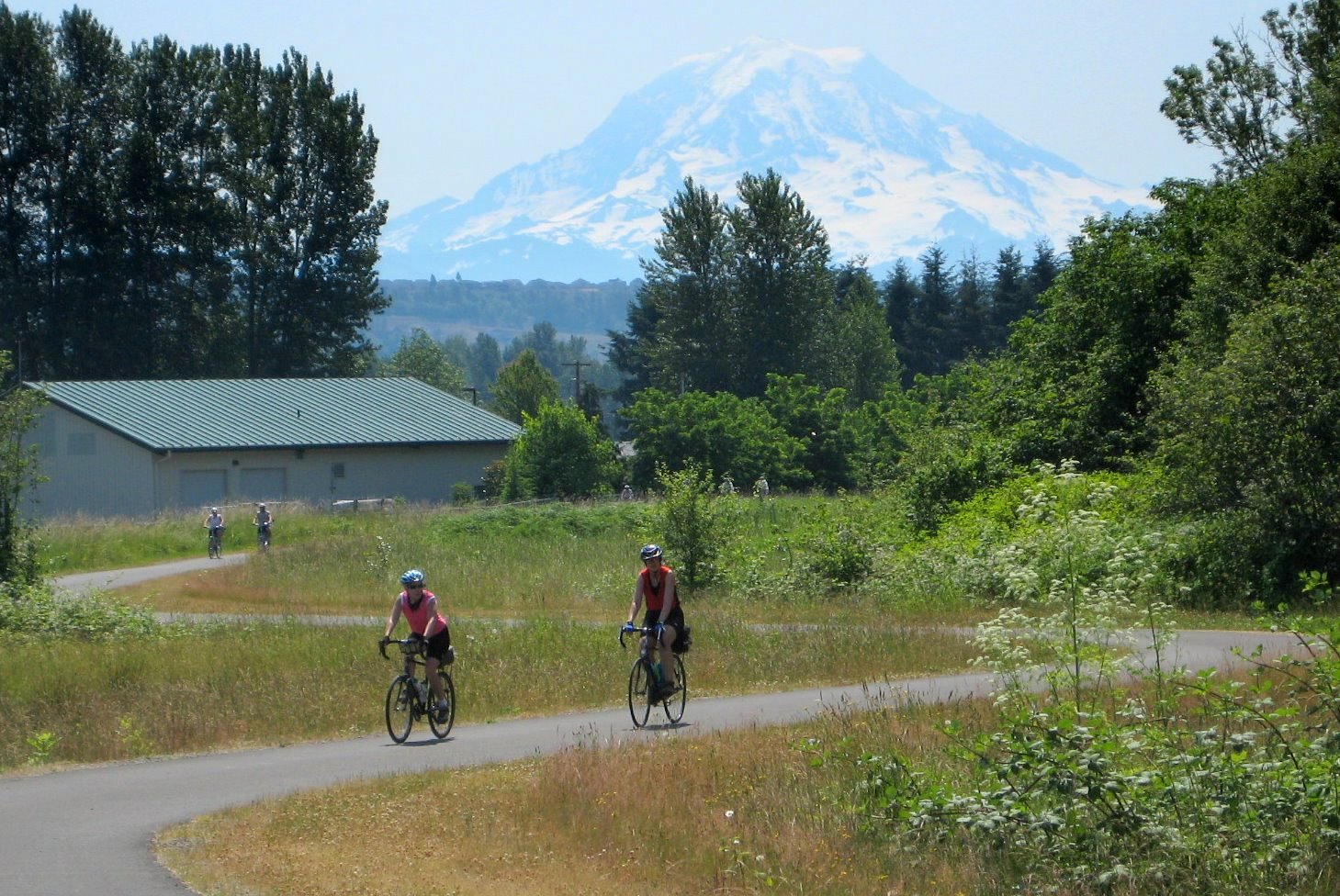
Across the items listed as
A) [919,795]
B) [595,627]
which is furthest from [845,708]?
[595,627]

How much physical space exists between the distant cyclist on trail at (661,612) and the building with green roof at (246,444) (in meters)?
43.7

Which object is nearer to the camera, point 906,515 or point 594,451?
point 906,515

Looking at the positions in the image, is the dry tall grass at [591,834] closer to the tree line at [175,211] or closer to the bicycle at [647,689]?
the bicycle at [647,689]

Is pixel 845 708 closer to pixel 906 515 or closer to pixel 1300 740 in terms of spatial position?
pixel 1300 740

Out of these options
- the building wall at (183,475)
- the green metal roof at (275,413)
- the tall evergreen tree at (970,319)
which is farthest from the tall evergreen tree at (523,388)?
the building wall at (183,475)

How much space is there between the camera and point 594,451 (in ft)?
200

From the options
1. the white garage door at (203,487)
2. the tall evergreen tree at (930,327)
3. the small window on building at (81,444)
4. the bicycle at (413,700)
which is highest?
the tall evergreen tree at (930,327)

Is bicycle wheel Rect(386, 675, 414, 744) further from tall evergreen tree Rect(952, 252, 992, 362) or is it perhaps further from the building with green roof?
tall evergreen tree Rect(952, 252, 992, 362)

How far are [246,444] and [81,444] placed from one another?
21.5ft

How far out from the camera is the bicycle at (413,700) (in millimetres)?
15461

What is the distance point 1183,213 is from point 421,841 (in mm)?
33759

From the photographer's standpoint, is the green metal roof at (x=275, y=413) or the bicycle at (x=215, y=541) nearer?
the bicycle at (x=215, y=541)

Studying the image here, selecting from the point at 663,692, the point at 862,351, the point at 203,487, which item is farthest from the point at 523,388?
the point at 663,692

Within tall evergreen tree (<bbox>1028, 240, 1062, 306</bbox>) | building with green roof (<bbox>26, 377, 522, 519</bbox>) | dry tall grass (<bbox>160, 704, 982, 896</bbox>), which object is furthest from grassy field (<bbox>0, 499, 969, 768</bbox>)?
tall evergreen tree (<bbox>1028, 240, 1062, 306</bbox>)
